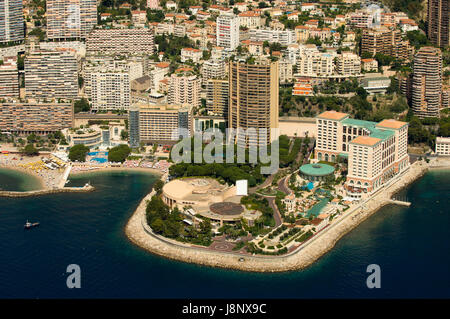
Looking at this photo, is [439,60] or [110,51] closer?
[439,60]

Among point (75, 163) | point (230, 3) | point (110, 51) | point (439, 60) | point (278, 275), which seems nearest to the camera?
point (278, 275)

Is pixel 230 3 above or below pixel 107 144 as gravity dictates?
above

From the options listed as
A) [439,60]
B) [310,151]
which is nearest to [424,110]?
[439,60]

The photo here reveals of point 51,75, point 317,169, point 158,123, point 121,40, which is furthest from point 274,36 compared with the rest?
point 317,169

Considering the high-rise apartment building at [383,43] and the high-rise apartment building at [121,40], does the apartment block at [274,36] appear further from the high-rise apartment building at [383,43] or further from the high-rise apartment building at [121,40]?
the high-rise apartment building at [121,40]

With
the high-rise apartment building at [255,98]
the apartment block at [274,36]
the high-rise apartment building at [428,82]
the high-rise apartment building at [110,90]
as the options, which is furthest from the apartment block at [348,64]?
the high-rise apartment building at [110,90]

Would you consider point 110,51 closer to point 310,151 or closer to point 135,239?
point 310,151
